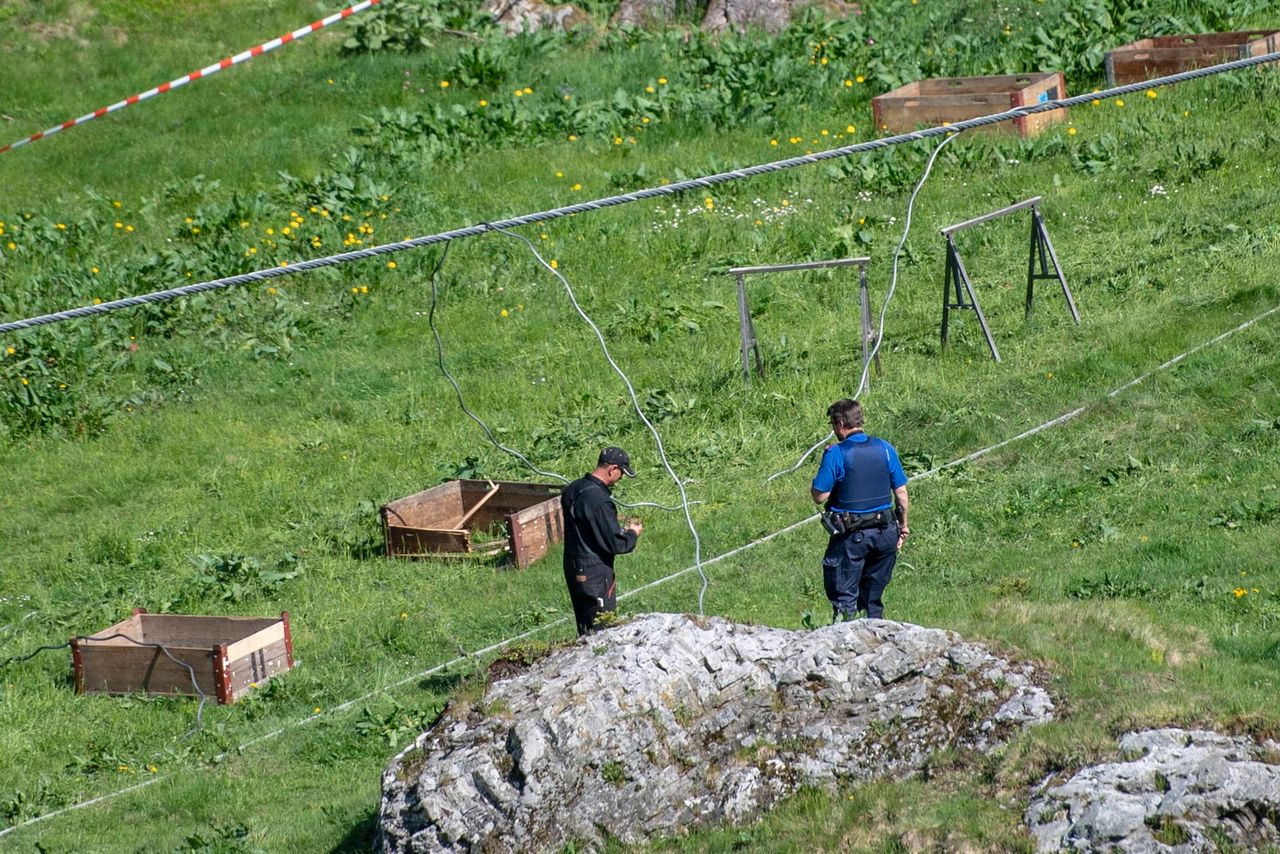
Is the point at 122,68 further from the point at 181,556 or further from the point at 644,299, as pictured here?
the point at 181,556

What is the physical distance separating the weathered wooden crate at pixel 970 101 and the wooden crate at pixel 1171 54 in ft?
2.65

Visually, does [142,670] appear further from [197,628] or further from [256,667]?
[256,667]

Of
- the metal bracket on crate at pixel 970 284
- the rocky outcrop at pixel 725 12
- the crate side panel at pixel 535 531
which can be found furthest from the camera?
the rocky outcrop at pixel 725 12

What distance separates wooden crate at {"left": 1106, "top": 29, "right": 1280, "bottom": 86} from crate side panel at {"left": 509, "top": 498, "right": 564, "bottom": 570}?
11273mm

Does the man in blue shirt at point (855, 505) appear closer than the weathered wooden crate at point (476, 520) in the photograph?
Yes

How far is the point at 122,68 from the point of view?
25.1 metres

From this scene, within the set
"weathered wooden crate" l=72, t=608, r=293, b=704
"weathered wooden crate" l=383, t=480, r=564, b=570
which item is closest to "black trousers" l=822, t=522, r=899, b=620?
"weathered wooden crate" l=383, t=480, r=564, b=570

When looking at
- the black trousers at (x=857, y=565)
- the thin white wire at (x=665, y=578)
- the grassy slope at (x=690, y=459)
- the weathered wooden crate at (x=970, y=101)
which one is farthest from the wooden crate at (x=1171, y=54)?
the black trousers at (x=857, y=565)

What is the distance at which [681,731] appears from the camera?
23.9 ft

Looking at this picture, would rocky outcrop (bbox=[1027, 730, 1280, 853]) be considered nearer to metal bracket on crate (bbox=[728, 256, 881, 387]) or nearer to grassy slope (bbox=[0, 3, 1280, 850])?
grassy slope (bbox=[0, 3, 1280, 850])

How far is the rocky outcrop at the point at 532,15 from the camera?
2491cm

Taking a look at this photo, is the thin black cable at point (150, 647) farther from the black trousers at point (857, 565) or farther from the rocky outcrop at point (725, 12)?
the rocky outcrop at point (725, 12)

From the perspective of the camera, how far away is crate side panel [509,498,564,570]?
12172mm

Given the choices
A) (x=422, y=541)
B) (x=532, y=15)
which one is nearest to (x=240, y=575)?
(x=422, y=541)
